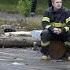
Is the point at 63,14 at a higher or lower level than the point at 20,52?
higher

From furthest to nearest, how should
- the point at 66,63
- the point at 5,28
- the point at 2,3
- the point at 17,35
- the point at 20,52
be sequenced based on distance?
the point at 2,3
the point at 5,28
the point at 17,35
the point at 20,52
the point at 66,63

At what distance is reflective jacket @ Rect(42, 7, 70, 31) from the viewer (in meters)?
11.3

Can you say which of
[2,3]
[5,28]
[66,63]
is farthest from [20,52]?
[2,3]

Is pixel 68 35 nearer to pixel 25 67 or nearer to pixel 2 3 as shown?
pixel 25 67

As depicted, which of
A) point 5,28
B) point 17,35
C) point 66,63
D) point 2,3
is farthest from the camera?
point 2,3

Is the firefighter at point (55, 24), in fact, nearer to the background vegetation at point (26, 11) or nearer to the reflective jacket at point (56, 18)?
the reflective jacket at point (56, 18)

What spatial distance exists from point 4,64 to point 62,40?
1.58m

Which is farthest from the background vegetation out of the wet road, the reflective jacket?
the reflective jacket

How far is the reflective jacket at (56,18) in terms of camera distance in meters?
11.3

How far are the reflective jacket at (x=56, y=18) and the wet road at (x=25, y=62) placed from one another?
800mm

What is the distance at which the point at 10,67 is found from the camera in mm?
10031

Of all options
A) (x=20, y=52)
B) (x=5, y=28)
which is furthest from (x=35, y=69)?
(x=5, y=28)

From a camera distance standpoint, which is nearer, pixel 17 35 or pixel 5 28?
pixel 17 35

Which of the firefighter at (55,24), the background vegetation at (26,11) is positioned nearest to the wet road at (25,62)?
the firefighter at (55,24)
